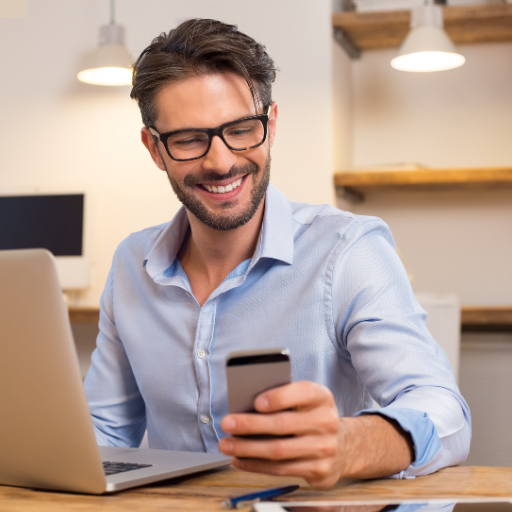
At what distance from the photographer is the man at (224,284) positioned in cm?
100

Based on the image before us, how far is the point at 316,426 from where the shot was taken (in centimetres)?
62

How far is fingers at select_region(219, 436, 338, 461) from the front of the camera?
613 mm

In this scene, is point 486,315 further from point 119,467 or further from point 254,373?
point 254,373

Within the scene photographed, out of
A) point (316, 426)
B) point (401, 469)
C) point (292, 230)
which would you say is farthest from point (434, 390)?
point (292, 230)

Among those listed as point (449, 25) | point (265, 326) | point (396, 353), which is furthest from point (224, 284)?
point (449, 25)

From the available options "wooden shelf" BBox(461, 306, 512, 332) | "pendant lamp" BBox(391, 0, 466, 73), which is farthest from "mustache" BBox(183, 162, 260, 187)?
"wooden shelf" BBox(461, 306, 512, 332)

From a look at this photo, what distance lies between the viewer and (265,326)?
1077mm

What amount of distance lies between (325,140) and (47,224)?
1.18m

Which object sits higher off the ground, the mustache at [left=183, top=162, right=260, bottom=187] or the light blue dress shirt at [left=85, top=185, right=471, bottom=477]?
the mustache at [left=183, top=162, right=260, bottom=187]

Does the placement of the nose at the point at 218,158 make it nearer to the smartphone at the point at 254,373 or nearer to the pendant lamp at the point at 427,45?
the smartphone at the point at 254,373

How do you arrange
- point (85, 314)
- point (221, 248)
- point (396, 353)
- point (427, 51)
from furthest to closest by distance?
point (85, 314) < point (427, 51) < point (221, 248) < point (396, 353)

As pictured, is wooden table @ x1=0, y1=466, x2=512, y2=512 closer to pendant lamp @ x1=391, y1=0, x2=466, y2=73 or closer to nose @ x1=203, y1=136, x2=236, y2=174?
nose @ x1=203, y1=136, x2=236, y2=174

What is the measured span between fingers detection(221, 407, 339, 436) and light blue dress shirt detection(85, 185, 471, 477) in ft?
0.97

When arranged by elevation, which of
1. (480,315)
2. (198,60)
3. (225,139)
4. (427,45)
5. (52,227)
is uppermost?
(427,45)
